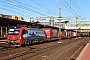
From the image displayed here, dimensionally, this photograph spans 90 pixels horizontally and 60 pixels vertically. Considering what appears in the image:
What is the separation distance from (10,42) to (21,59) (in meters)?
12.8

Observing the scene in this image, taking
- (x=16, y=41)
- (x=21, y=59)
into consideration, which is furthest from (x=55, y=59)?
(x=16, y=41)

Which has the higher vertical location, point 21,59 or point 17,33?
point 17,33

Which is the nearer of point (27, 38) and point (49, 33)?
point (27, 38)

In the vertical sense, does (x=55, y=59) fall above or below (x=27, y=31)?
below

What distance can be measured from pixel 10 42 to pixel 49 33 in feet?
74.8

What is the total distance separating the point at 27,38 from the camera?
32.1 metres

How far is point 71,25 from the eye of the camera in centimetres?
11219

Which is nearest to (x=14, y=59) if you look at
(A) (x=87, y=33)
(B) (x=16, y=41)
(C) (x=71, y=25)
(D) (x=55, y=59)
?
(D) (x=55, y=59)

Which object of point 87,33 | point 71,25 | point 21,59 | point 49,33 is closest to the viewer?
point 21,59

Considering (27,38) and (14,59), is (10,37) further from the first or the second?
(14,59)

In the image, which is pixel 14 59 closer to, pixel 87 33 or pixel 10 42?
pixel 10 42

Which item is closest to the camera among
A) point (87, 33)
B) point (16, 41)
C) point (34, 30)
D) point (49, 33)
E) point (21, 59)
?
point (21, 59)

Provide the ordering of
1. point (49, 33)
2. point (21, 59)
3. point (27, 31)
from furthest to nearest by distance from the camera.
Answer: point (49, 33) < point (27, 31) < point (21, 59)

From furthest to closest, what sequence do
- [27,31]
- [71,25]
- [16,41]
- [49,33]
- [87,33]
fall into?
[87,33], [71,25], [49,33], [27,31], [16,41]
